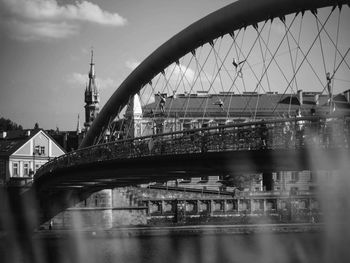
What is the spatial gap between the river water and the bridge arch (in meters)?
8.49

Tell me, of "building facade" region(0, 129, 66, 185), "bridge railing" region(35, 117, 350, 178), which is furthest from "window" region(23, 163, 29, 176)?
"bridge railing" region(35, 117, 350, 178)

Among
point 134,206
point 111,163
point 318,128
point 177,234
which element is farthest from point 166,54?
point 134,206

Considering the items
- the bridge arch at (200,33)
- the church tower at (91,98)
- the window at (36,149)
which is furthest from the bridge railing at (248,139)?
the church tower at (91,98)

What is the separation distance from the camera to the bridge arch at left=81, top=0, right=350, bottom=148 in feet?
116

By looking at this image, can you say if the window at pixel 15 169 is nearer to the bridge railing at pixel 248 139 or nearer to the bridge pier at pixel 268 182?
the bridge pier at pixel 268 182

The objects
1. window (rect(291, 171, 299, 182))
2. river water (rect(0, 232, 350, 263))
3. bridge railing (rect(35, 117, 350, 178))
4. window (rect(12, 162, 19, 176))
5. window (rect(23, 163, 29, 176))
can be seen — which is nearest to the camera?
bridge railing (rect(35, 117, 350, 178))

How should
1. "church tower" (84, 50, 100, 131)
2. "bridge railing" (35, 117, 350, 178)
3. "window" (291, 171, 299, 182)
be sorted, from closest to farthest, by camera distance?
"bridge railing" (35, 117, 350, 178), "window" (291, 171, 299, 182), "church tower" (84, 50, 100, 131)

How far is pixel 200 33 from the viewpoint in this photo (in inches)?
1667

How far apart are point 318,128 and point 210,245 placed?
3258 cm

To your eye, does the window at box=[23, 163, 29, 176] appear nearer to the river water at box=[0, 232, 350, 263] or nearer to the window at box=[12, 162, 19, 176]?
the window at box=[12, 162, 19, 176]

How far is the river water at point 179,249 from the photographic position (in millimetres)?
51406

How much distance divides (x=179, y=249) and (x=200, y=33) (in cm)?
1940

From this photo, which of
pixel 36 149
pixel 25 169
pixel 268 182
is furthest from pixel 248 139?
pixel 36 149

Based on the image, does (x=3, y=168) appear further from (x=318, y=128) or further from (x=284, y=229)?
(x=318, y=128)
